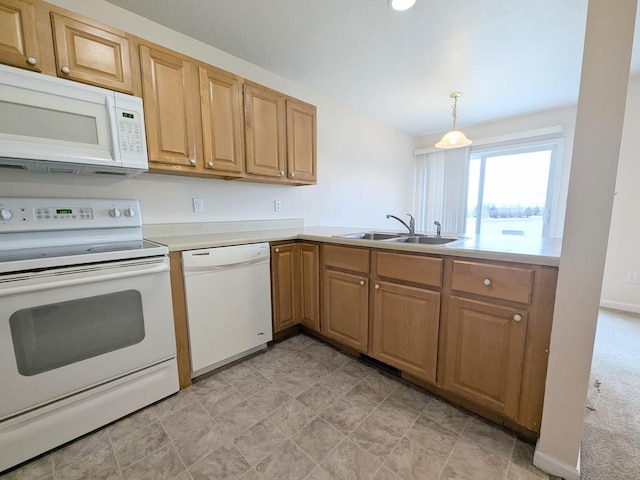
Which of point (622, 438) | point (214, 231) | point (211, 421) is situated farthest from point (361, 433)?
point (214, 231)

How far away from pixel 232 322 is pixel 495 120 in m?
4.44

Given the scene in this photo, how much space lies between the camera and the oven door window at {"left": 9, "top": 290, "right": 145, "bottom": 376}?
114 centimetres

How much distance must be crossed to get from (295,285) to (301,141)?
1.34 metres

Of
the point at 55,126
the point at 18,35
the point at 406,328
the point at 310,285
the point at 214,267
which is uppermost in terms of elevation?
the point at 18,35

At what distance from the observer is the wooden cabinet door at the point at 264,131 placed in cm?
208

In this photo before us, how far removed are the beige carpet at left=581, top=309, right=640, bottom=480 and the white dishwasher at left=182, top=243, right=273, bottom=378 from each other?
1885 millimetres

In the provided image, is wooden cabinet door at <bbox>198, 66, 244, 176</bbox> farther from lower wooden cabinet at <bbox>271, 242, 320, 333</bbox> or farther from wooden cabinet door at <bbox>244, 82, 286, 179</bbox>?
lower wooden cabinet at <bbox>271, 242, 320, 333</bbox>

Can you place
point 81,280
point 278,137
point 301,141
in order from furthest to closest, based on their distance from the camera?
1. point 301,141
2. point 278,137
3. point 81,280

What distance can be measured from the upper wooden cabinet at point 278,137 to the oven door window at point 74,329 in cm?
127

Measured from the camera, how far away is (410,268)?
156 centimetres

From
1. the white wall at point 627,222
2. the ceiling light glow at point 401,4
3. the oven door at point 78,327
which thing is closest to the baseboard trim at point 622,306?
the white wall at point 627,222

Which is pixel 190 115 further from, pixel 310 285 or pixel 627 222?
pixel 627 222

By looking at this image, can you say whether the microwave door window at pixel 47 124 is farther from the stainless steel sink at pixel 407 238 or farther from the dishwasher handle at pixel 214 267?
the stainless steel sink at pixel 407 238

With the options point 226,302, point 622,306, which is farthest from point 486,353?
point 622,306
